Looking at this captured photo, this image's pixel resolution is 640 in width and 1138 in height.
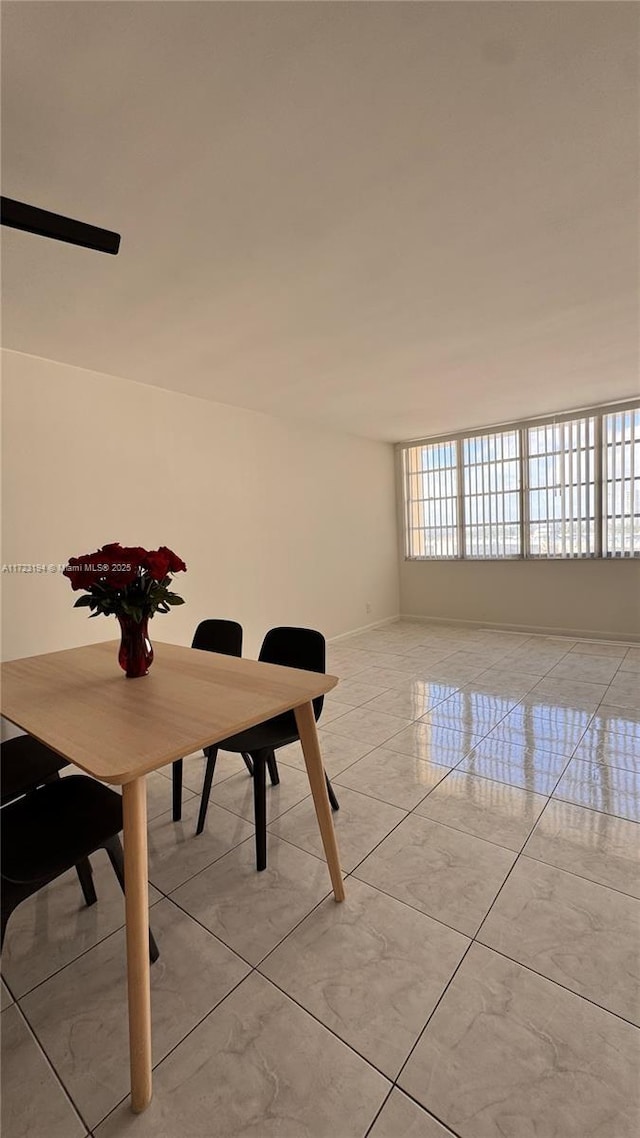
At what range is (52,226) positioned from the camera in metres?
1.22

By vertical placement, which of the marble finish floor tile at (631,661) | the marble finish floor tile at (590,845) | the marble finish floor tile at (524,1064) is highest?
the marble finish floor tile at (631,661)

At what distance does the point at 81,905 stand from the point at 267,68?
8.96 ft

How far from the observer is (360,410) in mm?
4695

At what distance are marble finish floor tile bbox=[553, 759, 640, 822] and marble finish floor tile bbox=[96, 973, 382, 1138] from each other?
Result: 5.05 feet

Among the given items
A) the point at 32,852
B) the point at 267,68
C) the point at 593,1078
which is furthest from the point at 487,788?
the point at 267,68

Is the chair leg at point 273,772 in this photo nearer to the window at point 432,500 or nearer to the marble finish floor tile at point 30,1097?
the marble finish floor tile at point 30,1097

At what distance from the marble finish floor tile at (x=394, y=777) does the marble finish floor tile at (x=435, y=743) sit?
2.7 inches

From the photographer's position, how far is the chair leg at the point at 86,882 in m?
1.65

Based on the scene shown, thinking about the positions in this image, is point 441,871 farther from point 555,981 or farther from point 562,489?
point 562,489

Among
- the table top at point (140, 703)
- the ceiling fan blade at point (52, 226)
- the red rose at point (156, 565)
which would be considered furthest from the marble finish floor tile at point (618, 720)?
the ceiling fan blade at point (52, 226)

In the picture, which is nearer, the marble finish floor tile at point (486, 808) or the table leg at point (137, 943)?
the table leg at point (137, 943)

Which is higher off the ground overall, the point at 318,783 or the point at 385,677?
the point at 318,783

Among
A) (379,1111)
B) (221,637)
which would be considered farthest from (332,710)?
(379,1111)

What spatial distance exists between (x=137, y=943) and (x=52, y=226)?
6.03ft
